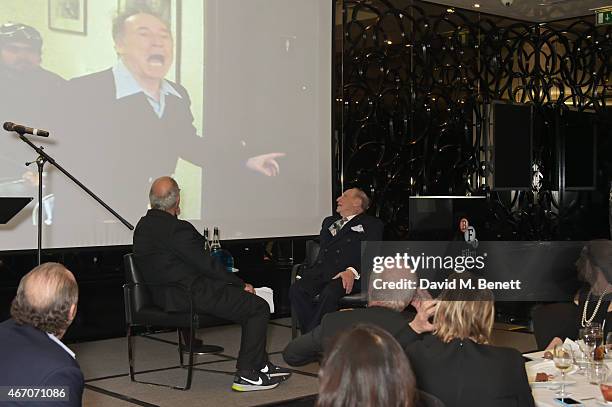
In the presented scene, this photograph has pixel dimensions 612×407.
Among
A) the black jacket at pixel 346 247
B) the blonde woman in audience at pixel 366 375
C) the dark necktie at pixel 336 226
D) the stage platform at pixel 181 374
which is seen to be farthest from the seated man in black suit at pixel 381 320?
the dark necktie at pixel 336 226

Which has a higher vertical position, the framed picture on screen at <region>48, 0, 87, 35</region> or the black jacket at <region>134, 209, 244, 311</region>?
the framed picture on screen at <region>48, 0, 87, 35</region>

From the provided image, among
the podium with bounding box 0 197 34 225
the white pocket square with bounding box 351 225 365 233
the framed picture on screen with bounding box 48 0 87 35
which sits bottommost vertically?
the white pocket square with bounding box 351 225 365 233

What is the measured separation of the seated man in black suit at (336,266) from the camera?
659cm

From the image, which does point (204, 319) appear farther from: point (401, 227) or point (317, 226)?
point (401, 227)

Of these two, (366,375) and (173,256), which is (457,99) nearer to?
(173,256)

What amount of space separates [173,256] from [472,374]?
10.2ft

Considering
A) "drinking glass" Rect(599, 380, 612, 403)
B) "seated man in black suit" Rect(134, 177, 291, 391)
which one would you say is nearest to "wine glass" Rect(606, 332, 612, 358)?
"drinking glass" Rect(599, 380, 612, 403)

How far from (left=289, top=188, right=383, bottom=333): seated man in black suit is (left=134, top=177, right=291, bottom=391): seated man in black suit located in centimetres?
111

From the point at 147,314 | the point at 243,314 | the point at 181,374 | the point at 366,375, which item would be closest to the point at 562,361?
the point at 366,375

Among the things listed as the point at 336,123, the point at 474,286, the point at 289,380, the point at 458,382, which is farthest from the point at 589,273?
the point at 336,123

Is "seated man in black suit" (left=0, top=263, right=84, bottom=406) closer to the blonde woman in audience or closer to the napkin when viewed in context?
the blonde woman in audience

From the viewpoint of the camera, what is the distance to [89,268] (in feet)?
22.3

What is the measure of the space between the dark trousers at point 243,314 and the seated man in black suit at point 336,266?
3.66ft

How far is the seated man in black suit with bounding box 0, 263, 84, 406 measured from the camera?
87.4 inches
